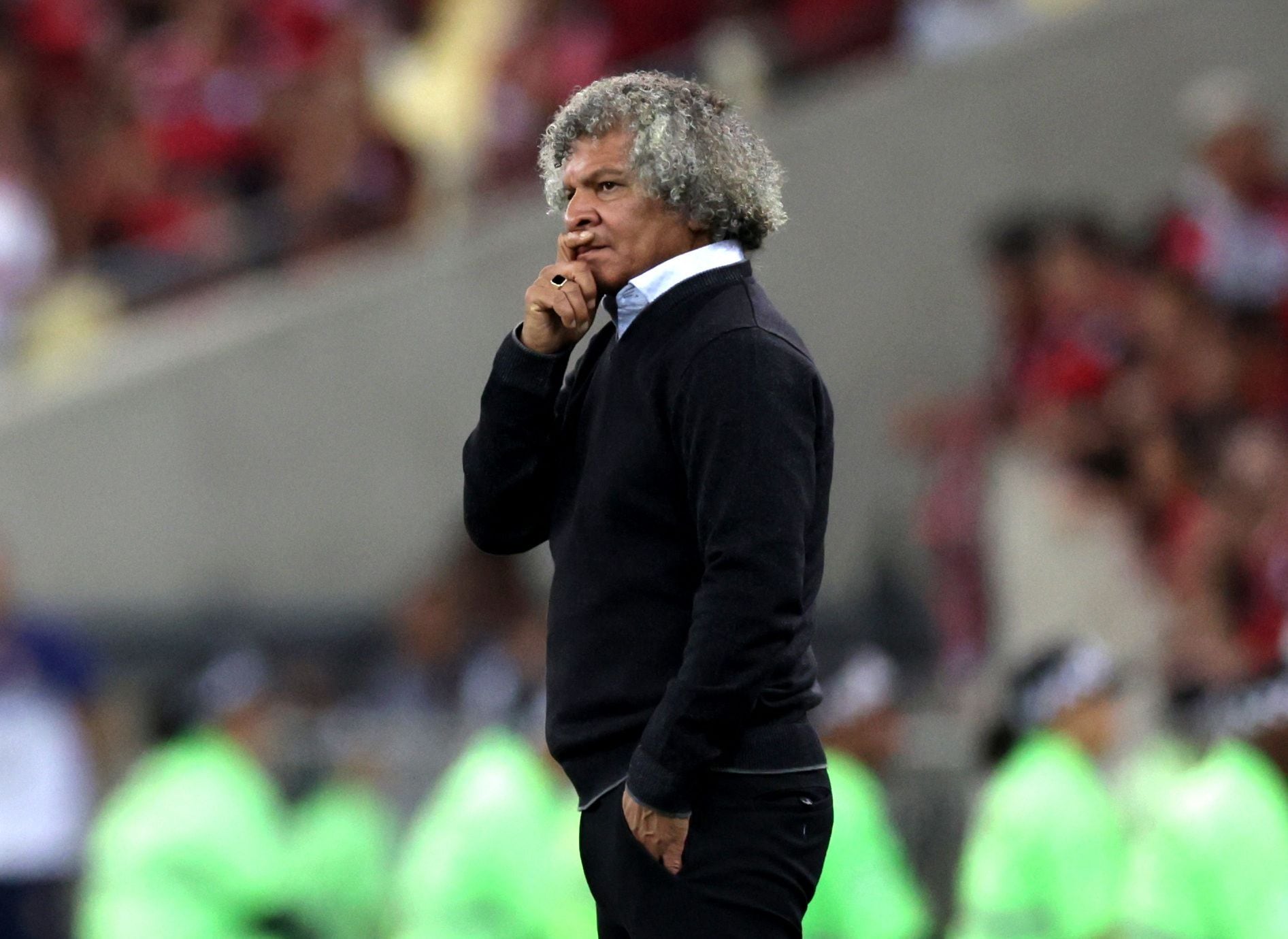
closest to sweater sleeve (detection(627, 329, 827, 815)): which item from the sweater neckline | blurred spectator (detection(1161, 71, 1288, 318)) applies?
the sweater neckline

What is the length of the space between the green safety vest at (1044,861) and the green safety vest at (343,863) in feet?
7.44

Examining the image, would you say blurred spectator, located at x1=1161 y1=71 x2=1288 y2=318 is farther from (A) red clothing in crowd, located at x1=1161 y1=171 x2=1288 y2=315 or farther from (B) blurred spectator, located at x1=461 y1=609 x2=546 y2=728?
(B) blurred spectator, located at x1=461 y1=609 x2=546 y2=728

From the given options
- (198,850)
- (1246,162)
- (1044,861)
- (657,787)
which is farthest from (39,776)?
(657,787)

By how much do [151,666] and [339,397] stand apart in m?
1.29

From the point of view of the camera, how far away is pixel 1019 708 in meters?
5.91

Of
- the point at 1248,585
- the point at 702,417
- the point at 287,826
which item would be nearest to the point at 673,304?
the point at 702,417

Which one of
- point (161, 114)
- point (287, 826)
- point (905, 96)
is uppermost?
point (161, 114)

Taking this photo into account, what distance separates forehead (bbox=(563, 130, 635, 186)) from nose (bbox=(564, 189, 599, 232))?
2cm

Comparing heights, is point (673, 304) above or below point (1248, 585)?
above

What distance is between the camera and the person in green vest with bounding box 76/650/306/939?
652 cm

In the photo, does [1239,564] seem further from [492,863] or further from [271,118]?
[271,118]

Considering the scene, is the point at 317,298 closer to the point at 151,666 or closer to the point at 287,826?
the point at 151,666

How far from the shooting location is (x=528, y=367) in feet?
10.3

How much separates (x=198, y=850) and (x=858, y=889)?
201 cm
